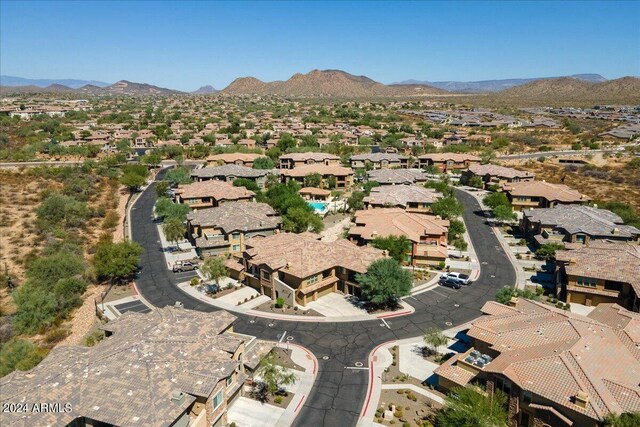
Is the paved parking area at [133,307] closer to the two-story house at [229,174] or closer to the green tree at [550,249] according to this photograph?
the two-story house at [229,174]

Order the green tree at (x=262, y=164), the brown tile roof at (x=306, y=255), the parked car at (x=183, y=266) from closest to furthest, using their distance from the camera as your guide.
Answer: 1. the brown tile roof at (x=306, y=255)
2. the parked car at (x=183, y=266)
3. the green tree at (x=262, y=164)

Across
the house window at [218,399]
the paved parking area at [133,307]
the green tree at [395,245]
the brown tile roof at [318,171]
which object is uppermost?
the brown tile roof at [318,171]

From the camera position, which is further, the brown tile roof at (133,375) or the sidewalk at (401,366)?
the sidewalk at (401,366)

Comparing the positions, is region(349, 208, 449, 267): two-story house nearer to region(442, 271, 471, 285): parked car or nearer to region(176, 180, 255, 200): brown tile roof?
region(442, 271, 471, 285): parked car

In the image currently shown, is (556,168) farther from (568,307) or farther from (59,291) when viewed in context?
(59,291)

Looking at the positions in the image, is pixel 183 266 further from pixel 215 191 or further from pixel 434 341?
pixel 434 341

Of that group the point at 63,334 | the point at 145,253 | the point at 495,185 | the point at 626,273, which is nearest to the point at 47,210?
the point at 145,253

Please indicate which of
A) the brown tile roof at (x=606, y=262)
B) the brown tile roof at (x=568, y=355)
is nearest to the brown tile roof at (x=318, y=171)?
the brown tile roof at (x=606, y=262)
